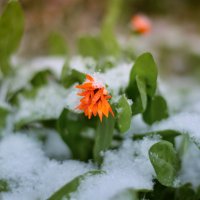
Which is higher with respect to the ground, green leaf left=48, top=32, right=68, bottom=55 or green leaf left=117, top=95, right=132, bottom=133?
green leaf left=48, top=32, right=68, bottom=55

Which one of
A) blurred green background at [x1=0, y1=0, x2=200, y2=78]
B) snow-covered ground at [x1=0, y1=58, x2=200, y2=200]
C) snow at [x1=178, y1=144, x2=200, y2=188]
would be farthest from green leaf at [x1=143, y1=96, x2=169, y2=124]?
blurred green background at [x1=0, y1=0, x2=200, y2=78]

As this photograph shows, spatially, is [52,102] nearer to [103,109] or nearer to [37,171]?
[37,171]

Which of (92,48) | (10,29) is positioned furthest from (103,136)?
(92,48)

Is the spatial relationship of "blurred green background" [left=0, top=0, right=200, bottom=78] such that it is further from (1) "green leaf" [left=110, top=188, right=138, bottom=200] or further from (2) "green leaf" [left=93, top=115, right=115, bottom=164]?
(1) "green leaf" [left=110, top=188, right=138, bottom=200]

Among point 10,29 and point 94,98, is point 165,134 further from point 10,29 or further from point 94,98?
point 10,29

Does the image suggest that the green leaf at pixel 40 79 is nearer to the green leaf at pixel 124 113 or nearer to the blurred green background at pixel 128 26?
the green leaf at pixel 124 113
